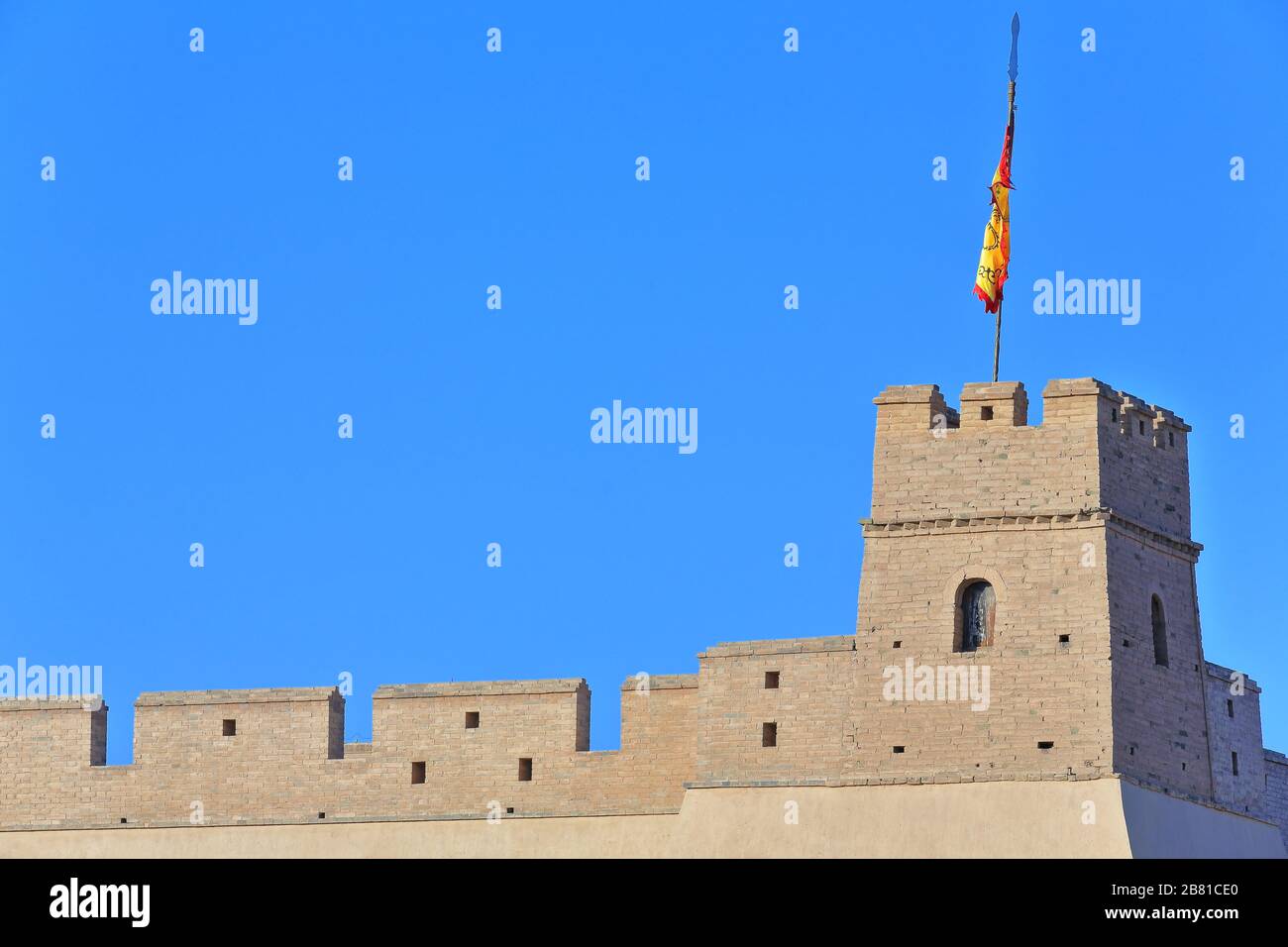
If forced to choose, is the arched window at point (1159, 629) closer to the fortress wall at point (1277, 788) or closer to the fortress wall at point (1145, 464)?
the fortress wall at point (1145, 464)

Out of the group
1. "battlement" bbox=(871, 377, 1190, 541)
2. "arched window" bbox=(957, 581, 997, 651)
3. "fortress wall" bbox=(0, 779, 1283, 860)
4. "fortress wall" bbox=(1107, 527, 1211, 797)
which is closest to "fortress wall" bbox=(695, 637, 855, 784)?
"fortress wall" bbox=(0, 779, 1283, 860)

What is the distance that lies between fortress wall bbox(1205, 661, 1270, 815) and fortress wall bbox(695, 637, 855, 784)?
5.57 m

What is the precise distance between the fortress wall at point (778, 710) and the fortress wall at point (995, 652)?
→ 15.0 inches

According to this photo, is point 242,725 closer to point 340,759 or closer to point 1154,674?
point 340,759

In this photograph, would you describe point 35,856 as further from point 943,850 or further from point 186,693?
point 943,850

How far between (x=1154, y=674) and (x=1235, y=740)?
9.86ft

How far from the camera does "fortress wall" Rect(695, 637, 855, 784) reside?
5031cm

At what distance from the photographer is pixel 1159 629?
→ 50.9m

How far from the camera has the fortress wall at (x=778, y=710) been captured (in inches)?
1981

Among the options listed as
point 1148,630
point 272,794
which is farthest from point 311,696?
point 1148,630

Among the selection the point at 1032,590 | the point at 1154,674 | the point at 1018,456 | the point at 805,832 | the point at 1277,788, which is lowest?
the point at 805,832

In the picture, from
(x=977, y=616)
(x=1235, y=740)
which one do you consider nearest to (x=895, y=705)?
(x=977, y=616)

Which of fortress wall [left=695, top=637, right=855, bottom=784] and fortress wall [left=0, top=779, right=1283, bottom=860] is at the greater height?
fortress wall [left=695, top=637, right=855, bottom=784]

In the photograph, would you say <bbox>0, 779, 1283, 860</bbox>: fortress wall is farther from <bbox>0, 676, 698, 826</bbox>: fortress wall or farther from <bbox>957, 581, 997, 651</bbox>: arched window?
<bbox>957, 581, 997, 651</bbox>: arched window
